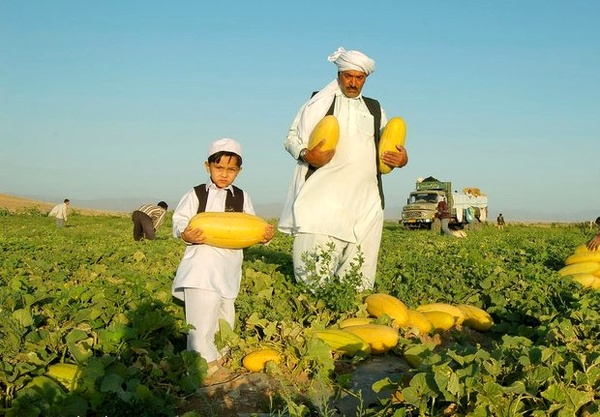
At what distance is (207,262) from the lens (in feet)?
16.5

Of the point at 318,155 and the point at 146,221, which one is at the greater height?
the point at 318,155

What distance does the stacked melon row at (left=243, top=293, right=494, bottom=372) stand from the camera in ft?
17.5

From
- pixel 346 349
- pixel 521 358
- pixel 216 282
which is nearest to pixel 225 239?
pixel 216 282

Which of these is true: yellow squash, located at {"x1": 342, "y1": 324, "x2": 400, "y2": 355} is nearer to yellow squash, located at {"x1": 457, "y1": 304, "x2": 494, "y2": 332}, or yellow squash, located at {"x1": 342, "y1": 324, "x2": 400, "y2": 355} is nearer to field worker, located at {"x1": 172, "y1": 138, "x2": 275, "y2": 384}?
field worker, located at {"x1": 172, "y1": 138, "x2": 275, "y2": 384}

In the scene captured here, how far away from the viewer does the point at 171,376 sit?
4.50 meters

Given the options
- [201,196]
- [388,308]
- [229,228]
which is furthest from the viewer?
[388,308]

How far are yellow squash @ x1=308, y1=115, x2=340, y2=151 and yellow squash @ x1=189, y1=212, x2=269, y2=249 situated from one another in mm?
1531

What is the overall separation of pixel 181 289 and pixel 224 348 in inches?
20.6

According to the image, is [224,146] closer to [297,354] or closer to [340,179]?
[297,354]

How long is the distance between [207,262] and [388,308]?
74.3 inches

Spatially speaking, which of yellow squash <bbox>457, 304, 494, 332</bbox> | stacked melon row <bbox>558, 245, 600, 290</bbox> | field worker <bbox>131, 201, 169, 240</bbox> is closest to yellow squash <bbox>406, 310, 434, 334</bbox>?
yellow squash <bbox>457, 304, 494, 332</bbox>

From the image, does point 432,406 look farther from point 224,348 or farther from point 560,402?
point 224,348

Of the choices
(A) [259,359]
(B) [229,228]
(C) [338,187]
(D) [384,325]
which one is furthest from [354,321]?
(B) [229,228]

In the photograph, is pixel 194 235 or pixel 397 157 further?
pixel 397 157
